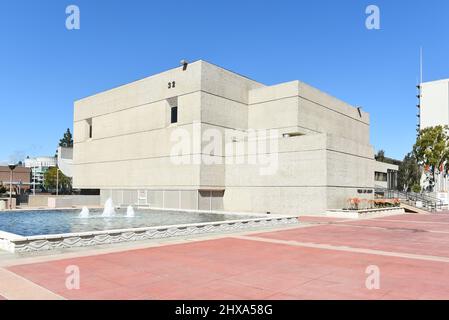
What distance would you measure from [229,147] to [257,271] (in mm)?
31521

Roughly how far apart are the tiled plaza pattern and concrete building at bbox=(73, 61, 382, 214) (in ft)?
64.6

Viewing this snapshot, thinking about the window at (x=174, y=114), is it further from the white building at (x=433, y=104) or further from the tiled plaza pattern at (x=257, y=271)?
the white building at (x=433, y=104)

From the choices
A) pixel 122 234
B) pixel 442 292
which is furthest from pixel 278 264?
pixel 122 234

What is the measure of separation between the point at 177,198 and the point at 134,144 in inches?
415

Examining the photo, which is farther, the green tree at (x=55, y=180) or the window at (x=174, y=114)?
the green tree at (x=55, y=180)

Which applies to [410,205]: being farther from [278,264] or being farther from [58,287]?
[58,287]

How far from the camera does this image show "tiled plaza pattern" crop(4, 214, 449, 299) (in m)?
8.15

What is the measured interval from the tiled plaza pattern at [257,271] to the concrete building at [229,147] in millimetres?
19683

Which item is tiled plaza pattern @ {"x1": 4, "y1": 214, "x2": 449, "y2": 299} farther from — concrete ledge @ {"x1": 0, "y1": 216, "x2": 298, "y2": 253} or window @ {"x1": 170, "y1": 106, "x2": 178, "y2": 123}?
window @ {"x1": 170, "y1": 106, "x2": 178, "y2": 123}

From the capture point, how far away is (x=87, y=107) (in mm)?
55469

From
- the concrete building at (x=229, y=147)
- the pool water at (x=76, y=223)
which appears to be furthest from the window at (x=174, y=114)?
the pool water at (x=76, y=223)

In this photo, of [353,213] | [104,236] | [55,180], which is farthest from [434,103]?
[55,180]

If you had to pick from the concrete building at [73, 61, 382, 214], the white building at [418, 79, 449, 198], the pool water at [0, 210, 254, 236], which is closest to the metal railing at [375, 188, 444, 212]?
the concrete building at [73, 61, 382, 214]

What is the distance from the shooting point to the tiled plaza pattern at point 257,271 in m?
8.15
